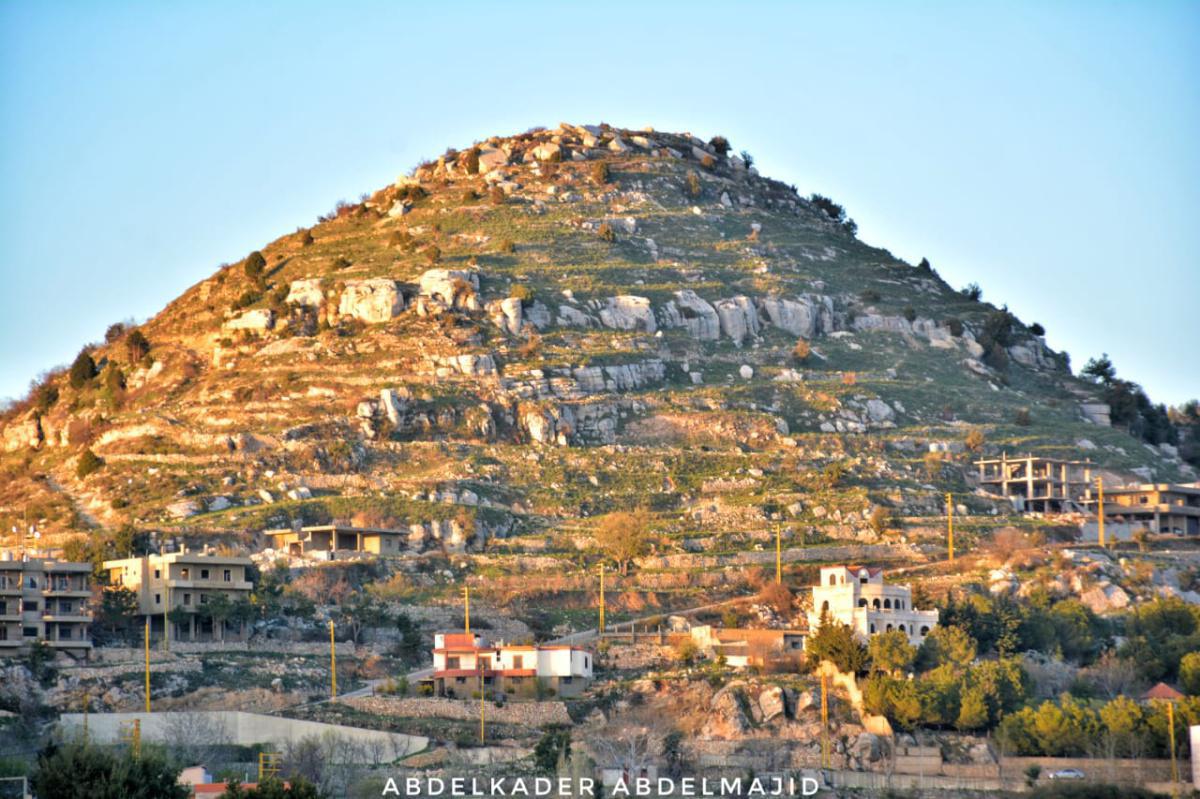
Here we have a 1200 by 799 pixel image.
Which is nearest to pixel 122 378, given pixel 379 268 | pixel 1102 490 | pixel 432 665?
pixel 379 268

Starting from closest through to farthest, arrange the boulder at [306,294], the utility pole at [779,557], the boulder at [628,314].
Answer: the utility pole at [779,557], the boulder at [306,294], the boulder at [628,314]

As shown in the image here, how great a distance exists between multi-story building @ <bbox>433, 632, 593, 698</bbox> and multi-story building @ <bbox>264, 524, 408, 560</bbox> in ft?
37.8

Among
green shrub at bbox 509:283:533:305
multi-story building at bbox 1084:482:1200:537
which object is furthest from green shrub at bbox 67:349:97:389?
multi-story building at bbox 1084:482:1200:537

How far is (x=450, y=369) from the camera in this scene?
106875 millimetres

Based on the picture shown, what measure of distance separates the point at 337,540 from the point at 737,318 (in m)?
31.8

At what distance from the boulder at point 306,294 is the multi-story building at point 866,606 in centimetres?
3693

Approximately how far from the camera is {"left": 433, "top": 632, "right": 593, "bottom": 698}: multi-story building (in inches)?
3115

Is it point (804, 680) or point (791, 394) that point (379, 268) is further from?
point (804, 680)

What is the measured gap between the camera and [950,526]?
92.9 m

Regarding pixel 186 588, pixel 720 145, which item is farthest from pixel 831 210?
pixel 186 588

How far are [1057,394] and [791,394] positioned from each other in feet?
58.6

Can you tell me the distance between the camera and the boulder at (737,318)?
117000mm

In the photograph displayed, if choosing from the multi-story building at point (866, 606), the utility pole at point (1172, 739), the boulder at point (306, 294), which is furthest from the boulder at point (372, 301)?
the utility pole at point (1172, 739)

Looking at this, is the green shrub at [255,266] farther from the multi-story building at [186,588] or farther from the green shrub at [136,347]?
the multi-story building at [186,588]
